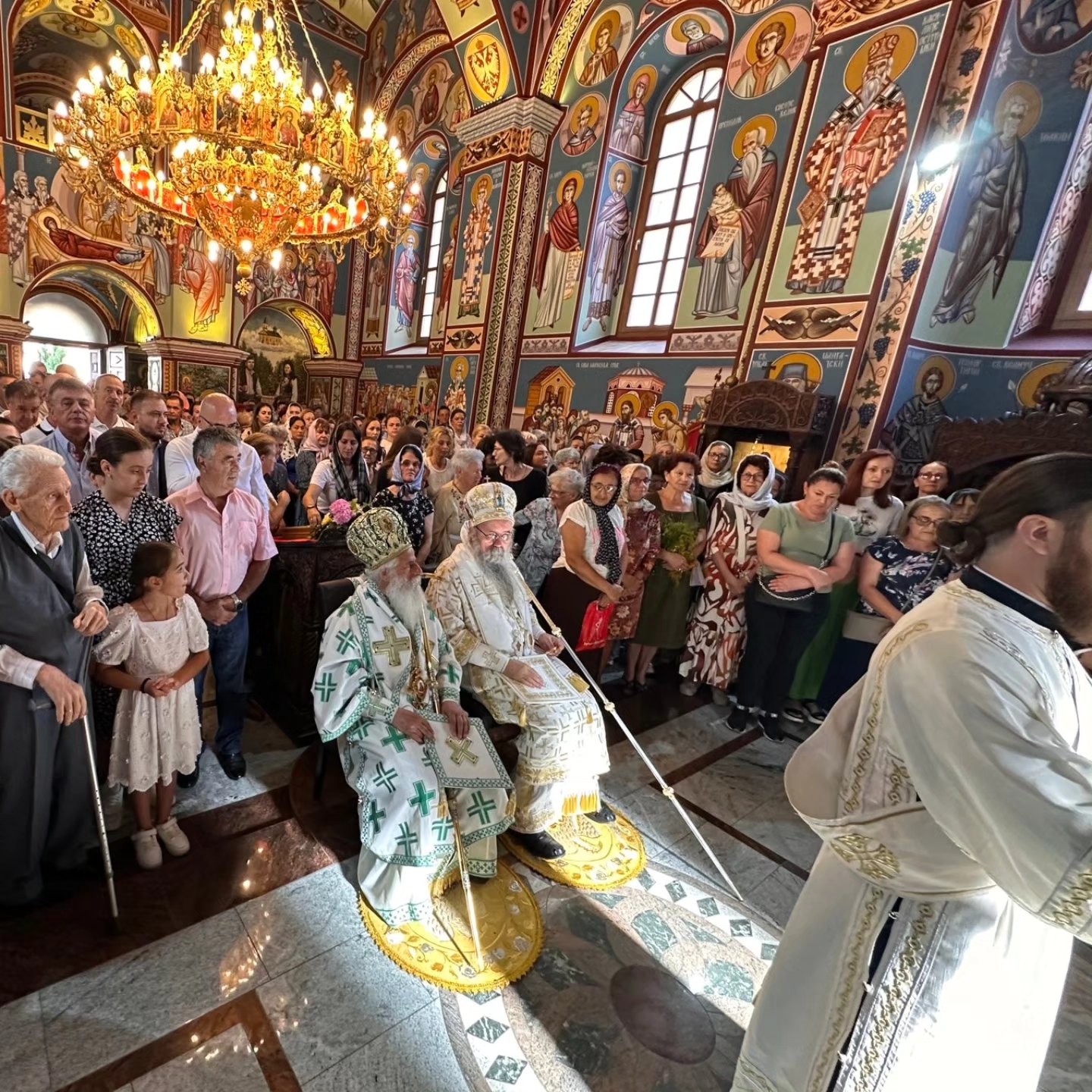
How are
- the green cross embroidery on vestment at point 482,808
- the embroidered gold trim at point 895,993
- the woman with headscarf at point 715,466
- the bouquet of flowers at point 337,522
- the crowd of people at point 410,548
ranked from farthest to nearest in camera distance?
the woman with headscarf at point 715,466 < the bouquet of flowers at point 337,522 < the green cross embroidery on vestment at point 482,808 < the crowd of people at point 410,548 < the embroidered gold trim at point 895,993

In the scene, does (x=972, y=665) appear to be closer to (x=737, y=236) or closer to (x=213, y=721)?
(x=213, y=721)

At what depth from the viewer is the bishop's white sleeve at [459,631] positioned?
289cm

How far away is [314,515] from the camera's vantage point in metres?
4.66

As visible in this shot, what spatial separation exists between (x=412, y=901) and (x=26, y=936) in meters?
1.38

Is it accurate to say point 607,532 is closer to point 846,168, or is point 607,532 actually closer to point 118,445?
point 118,445

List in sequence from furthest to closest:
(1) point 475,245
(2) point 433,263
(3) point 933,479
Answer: (2) point 433,263, (1) point 475,245, (3) point 933,479

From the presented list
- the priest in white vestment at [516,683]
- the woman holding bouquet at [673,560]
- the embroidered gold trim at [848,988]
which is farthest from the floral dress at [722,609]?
the embroidered gold trim at [848,988]

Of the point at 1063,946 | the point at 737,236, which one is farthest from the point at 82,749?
the point at 737,236

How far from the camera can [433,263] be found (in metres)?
15.1

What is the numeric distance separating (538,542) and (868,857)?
10.2 ft

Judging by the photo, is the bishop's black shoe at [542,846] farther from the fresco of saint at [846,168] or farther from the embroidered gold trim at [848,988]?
the fresco of saint at [846,168]

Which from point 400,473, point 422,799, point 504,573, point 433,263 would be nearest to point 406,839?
point 422,799

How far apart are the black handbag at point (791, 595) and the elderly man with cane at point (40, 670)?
3.76 m

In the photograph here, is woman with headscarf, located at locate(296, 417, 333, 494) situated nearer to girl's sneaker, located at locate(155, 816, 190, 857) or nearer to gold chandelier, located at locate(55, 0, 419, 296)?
gold chandelier, located at locate(55, 0, 419, 296)
